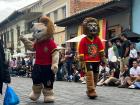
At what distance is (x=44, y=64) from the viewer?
10359 millimetres

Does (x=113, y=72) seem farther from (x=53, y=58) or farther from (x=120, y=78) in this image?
(x=53, y=58)

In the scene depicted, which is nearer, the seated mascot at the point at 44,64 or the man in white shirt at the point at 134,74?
the seated mascot at the point at 44,64

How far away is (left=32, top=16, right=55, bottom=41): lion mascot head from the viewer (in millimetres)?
10498

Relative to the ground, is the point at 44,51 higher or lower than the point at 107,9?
lower

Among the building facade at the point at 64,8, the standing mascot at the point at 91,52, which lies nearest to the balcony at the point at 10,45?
the building facade at the point at 64,8

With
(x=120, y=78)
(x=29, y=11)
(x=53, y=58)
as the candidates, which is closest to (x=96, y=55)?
(x=53, y=58)

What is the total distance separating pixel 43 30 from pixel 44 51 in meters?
0.50

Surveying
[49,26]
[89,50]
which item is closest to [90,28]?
[89,50]

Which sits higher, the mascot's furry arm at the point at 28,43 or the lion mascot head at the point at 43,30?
the lion mascot head at the point at 43,30

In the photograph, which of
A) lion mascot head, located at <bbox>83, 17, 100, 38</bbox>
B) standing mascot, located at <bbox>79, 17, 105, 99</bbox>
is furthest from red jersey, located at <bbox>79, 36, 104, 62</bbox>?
lion mascot head, located at <bbox>83, 17, 100, 38</bbox>

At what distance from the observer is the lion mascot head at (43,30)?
10498 millimetres

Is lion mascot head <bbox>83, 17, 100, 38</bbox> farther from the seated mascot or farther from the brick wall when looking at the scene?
the brick wall

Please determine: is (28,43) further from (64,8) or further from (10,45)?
(10,45)

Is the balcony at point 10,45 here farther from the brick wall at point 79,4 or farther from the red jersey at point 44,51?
the red jersey at point 44,51
